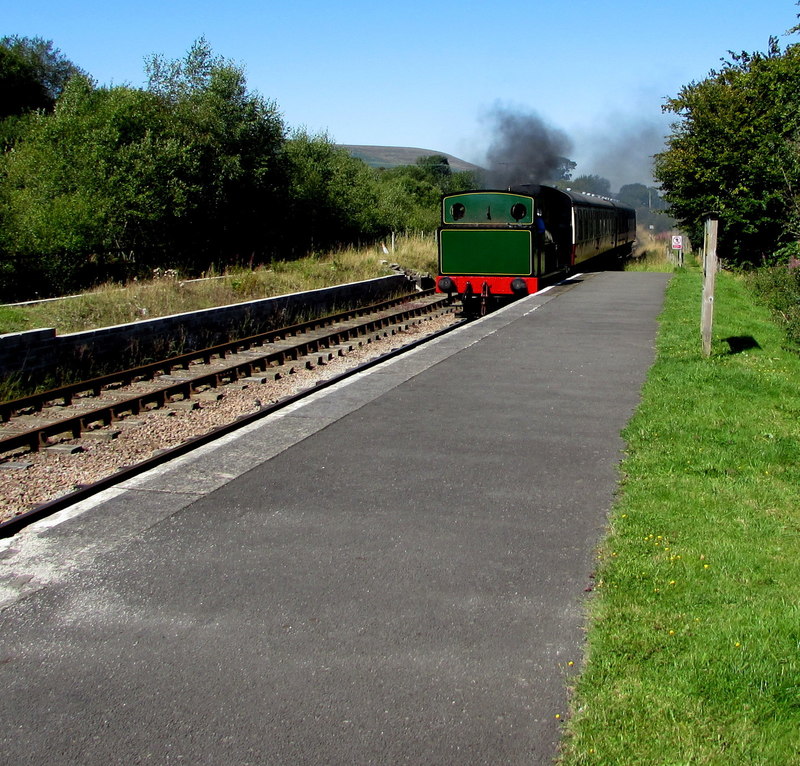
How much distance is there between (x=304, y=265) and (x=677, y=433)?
17508mm

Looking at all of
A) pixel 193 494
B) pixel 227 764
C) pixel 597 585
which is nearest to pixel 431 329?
pixel 193 494

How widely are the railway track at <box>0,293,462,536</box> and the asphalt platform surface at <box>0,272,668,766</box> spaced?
0.74 m

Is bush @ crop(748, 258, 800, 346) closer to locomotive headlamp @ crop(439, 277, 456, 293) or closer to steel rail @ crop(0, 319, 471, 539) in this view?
locomotive headlamp @ crop(439, 277, 456, 293)

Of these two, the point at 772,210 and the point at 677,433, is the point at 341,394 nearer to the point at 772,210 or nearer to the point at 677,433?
the point at 677,433

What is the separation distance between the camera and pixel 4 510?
20.8ft

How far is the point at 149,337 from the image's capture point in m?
12.9

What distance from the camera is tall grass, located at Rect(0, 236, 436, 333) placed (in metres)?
13.8

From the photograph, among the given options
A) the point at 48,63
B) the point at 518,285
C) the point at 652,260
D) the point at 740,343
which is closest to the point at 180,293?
the point at 518,285

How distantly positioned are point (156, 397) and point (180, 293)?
7.00 metres

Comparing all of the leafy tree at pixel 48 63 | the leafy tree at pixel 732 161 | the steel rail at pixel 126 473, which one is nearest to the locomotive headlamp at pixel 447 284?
the steel rail at pixel 126 473

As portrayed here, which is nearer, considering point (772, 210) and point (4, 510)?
point (4, 510)

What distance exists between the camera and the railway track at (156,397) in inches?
287

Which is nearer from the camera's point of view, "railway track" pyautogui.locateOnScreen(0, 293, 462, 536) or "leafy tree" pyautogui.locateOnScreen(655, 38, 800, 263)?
"railway track" pyautogui.locateOnScreen(0, 293, 462, 536)

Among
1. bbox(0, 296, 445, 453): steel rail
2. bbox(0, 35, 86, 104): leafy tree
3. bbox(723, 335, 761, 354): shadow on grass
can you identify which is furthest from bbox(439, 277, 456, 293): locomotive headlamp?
bbox(0, 35, 86, 104): leafy tree
